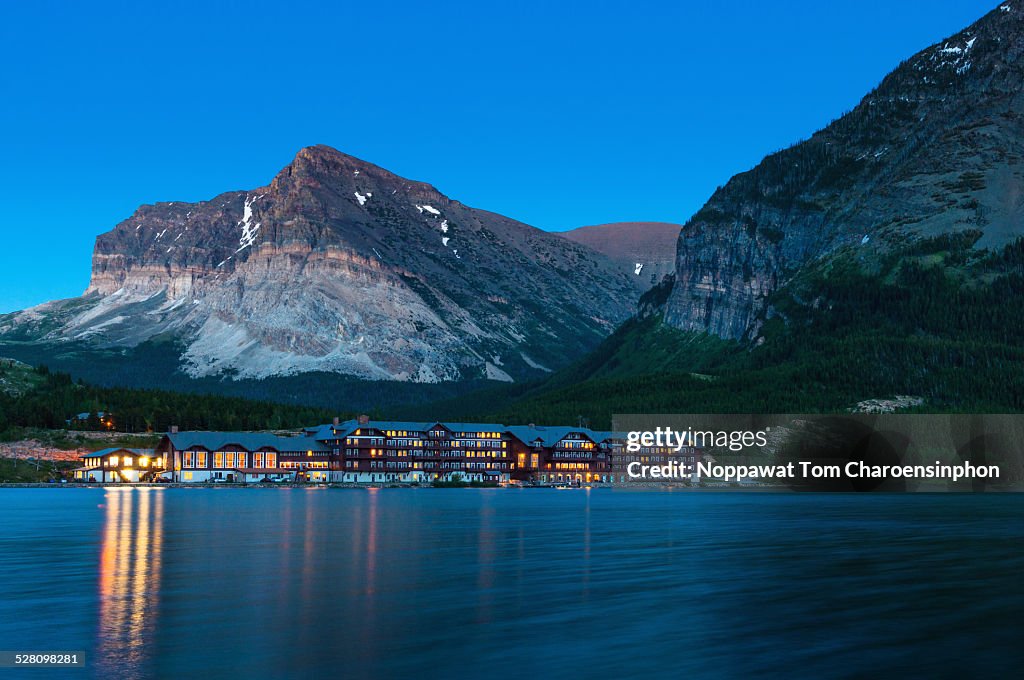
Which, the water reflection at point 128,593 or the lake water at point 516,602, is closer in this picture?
the lake water at point 516,602

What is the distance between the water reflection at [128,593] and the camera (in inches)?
1652

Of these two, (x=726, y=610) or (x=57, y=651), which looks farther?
(x=726, y=610)

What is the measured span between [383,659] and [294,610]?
41.9 ft

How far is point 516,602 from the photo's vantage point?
5503cm

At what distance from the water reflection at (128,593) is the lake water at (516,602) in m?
0.17

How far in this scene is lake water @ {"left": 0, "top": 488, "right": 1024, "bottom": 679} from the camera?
135ft

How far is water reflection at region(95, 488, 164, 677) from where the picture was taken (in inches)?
1652

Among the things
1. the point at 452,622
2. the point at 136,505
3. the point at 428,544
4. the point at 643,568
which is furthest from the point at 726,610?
the point at 136,505

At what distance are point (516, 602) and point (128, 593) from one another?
832 inches

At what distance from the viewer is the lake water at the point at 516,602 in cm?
4125

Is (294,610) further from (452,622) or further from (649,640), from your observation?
(649,640)

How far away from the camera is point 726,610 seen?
5312 centimetres

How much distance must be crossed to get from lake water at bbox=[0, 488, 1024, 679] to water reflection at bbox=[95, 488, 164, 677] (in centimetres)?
17

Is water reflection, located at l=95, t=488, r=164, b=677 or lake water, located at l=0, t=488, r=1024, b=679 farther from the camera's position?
water reflection, located at l=95, t=488, r=164, b=677
